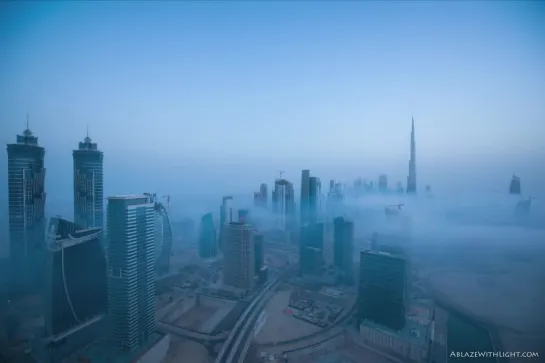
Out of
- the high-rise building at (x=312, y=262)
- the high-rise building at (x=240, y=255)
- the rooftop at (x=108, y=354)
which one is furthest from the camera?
the high-rise building at (x=312, y=262)

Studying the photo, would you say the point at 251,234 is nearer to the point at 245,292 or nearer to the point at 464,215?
the point at 245,292

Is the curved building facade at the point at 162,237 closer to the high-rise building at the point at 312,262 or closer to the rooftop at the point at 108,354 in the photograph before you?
the rooftop at the point at 108,354

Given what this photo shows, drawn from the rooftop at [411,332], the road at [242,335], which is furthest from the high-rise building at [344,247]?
the rooftop at [411,332]

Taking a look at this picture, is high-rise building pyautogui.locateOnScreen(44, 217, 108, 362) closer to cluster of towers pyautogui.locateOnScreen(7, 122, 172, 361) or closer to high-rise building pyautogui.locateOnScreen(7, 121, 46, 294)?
cluster of towers pyautogui.locateOnScreen(7, 122, 172, 361)

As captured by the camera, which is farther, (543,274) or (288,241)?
(288,241)

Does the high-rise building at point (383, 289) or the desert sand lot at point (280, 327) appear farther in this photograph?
the desert sand lot at point (280, 327)

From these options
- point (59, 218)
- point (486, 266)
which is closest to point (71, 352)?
point (59, 218)
